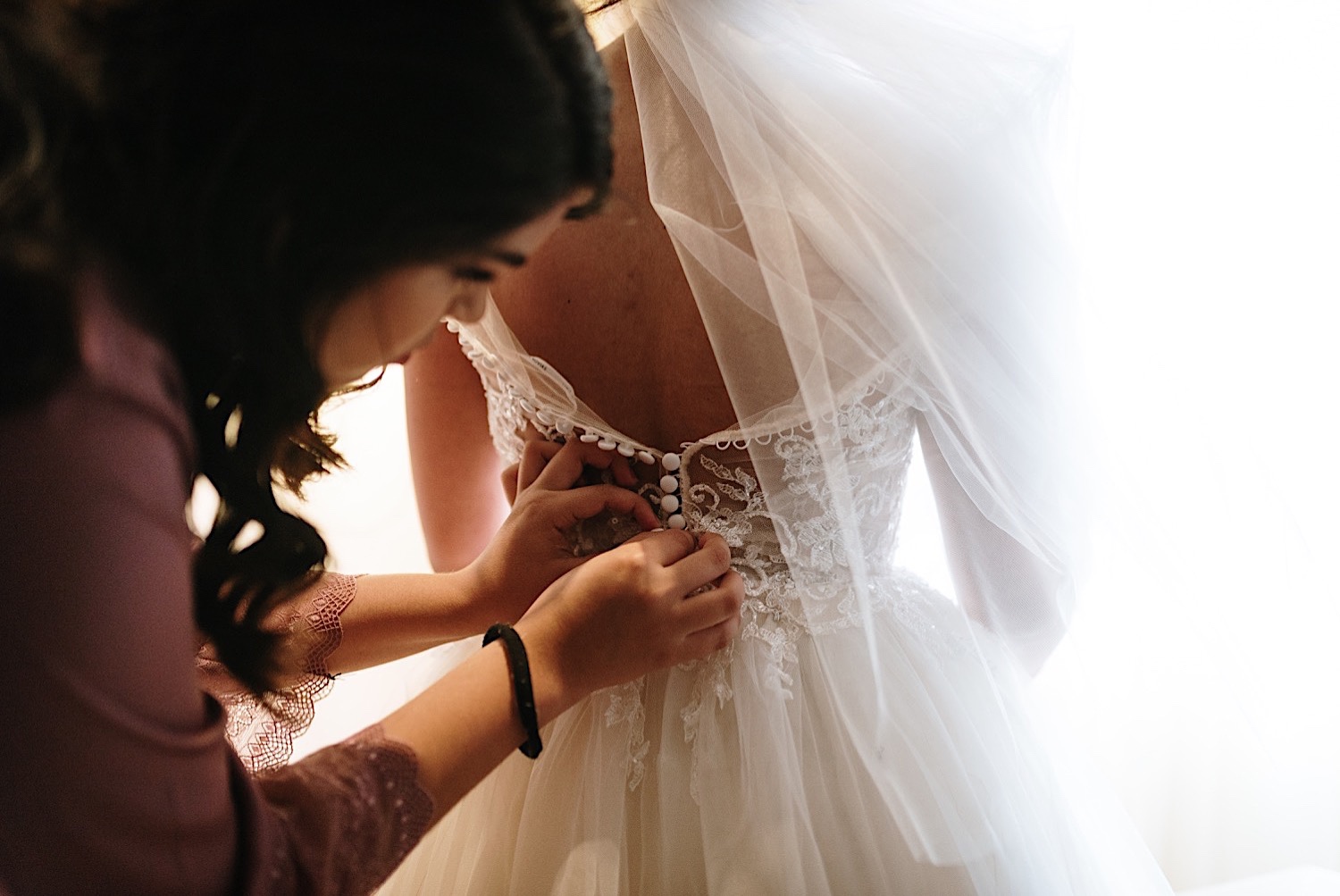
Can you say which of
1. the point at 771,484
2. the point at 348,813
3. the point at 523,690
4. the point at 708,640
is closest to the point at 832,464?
the point at 771,484

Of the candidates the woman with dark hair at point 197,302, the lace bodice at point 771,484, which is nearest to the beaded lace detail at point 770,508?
the lace bodice at point 771,484

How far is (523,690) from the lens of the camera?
2.18 ft

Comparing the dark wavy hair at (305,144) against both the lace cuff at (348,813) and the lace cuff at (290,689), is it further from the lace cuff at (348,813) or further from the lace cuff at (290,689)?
the lace cuff at (290,689)

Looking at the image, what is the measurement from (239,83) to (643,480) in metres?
0.47

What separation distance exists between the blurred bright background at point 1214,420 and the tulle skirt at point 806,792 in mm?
119

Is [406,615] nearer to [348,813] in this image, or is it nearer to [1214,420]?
[348,813]

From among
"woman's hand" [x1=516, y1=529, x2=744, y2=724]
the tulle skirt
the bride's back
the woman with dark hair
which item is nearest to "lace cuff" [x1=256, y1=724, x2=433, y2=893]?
the woman with dark hair

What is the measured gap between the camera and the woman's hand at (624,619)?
0.70 meters

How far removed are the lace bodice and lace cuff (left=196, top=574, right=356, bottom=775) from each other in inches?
9.4

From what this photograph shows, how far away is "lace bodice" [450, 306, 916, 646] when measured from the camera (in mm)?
786

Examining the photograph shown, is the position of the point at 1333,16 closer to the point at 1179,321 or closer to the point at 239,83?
the point at 1179,321

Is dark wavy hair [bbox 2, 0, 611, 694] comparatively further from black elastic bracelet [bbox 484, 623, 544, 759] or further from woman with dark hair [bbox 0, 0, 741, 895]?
black elastic bracelet [bbox 484, 623, 544, 759]

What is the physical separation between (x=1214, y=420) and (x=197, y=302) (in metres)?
0.76

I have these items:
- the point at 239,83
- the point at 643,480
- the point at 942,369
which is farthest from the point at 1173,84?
the point at 239,83
